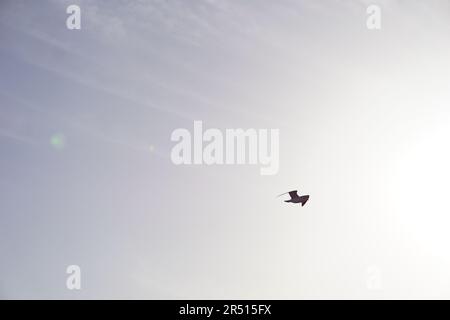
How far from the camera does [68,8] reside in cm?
559
